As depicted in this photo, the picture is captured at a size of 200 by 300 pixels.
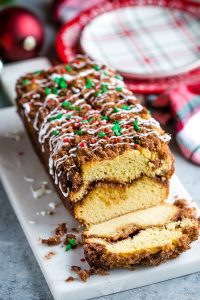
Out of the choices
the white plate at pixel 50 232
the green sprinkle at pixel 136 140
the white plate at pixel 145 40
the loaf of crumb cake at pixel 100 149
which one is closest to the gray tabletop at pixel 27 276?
the white plate at pixel 50 232

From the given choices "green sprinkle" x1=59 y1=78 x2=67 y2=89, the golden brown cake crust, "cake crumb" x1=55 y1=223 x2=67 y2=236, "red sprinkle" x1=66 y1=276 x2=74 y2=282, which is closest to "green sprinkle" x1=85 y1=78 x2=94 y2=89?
"green sprinkle" x1=59 y1=78 x2=67 y2=89

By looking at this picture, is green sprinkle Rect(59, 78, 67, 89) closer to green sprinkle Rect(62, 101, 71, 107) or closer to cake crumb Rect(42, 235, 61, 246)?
green sprinkle Rect(62, 101, 71, 107)

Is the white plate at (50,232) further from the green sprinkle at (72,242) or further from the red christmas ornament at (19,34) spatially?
the red christmas ornament at (19,34)

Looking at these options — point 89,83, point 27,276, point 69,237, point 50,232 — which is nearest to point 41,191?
point 50,232

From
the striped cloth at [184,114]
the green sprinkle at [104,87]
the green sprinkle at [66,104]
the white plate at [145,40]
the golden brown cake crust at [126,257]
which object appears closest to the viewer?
the golden brown cake crust at [126,257]

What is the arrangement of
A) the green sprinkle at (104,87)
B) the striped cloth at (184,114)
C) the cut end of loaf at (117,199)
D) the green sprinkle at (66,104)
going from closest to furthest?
the cut end of loaf at (117,199) → the green sprinkle at (66,104) → the green sprinkle at (104,87) → the striped cloth at (184,114)

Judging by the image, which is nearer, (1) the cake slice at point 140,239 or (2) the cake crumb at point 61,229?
(1) the cake slice at point 140,239
